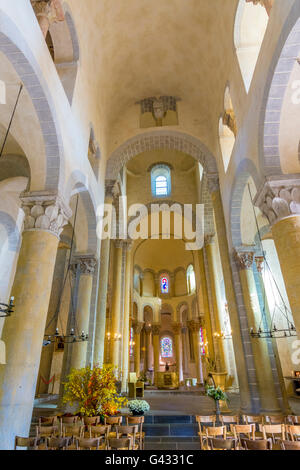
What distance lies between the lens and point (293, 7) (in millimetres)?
4633

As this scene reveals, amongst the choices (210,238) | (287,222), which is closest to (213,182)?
(210,238)

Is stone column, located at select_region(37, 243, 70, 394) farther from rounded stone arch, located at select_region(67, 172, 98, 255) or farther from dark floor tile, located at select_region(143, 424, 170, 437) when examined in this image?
dark floor tile, located at select_region(143, 424, 170, 437)

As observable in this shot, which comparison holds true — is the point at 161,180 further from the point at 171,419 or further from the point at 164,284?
the point at 171,419

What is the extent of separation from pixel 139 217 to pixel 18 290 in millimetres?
14064

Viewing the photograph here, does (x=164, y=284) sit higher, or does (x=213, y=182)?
(x=164, y=284)

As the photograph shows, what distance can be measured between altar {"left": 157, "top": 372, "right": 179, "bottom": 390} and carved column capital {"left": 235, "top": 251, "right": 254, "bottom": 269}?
1262 centimetres

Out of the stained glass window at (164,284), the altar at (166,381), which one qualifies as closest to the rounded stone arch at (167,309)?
the stained glass window at (164,284)

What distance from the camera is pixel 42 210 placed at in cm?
608

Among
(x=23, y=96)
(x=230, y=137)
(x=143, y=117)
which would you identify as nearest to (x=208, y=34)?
(x=230, y=137)

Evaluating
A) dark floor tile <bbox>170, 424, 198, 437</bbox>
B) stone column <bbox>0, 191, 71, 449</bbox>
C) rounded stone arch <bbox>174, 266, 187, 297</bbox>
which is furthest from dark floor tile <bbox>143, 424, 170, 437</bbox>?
rounded stone arch <bbox>174, 266, 187, 297</bbox>

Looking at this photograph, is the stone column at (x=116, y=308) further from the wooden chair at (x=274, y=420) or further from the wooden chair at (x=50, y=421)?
the wooden chair at (x=274, y=420)

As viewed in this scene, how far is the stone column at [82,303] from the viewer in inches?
343

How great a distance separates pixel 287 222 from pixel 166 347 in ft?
83.2
